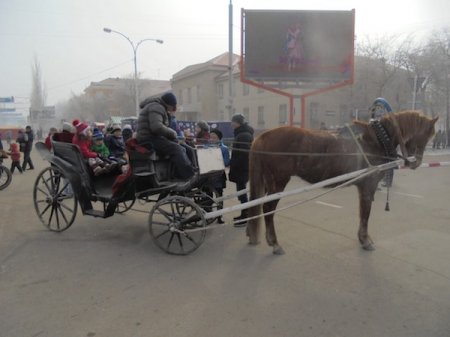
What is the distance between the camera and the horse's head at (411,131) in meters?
4.83

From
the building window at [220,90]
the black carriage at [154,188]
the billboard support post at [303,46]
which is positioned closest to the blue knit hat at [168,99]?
the black carriage at [154,188]

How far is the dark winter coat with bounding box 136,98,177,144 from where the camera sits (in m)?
4.69

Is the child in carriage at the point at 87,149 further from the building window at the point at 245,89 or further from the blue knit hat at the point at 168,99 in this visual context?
the building window at the point at 245,89

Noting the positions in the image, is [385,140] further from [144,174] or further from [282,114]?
[282,114]

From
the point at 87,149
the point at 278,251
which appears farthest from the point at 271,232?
the point at 87,149

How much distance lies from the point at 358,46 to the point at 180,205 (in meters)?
30.8

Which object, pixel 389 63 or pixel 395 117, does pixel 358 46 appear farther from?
pixel 395 117

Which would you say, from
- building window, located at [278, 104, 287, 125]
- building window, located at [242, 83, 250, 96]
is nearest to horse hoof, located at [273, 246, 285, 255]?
building window, located at [278, 104, 287, 125]

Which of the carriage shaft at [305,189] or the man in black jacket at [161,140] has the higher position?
the man in black jacket at [161,140]

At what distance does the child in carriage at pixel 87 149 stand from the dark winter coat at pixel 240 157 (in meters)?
2.10

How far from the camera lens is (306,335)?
2.95m

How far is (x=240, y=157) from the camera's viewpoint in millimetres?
6227

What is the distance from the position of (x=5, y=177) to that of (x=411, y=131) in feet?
35.1

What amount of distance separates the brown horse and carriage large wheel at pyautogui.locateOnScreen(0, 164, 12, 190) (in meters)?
8.22
